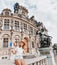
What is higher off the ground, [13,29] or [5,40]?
[13,29]

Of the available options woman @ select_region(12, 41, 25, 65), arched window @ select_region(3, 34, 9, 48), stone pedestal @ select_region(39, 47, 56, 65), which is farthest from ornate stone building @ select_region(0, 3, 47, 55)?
woman @ select_region(12, 41, 25, 65)

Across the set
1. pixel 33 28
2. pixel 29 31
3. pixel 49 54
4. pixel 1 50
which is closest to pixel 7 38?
pixel 1 50

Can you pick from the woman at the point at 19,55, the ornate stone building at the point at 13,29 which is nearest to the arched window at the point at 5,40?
the ornate stone building at the point at 13,29

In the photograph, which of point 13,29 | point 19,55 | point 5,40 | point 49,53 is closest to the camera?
point 19,55

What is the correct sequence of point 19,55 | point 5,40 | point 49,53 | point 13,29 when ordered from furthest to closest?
1. point 13,29
2. point 5,40
3. point 49,53
4. point 19,55

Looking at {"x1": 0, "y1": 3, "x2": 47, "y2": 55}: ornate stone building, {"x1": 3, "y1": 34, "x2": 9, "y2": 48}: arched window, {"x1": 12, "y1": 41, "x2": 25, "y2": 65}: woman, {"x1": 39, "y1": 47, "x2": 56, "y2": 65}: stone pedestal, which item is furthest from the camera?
{"x1": 0, "y1": 3, "x2": 47, "y2": 55}: ornate stone building

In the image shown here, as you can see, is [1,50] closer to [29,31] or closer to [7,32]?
[7,32]

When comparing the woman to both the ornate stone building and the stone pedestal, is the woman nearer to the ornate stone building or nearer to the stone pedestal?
the stone pedestal

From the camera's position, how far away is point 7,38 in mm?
24953

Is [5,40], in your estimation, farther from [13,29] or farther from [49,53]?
[49,53]

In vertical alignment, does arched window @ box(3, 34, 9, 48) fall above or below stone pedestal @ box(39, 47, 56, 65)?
above

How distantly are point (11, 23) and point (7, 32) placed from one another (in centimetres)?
184

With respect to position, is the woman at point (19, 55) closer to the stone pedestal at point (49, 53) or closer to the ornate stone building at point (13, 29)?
the stone pedestal at point (49, 53)

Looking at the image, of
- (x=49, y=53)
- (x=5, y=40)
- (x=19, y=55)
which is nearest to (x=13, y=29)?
(x=5, y=40)
